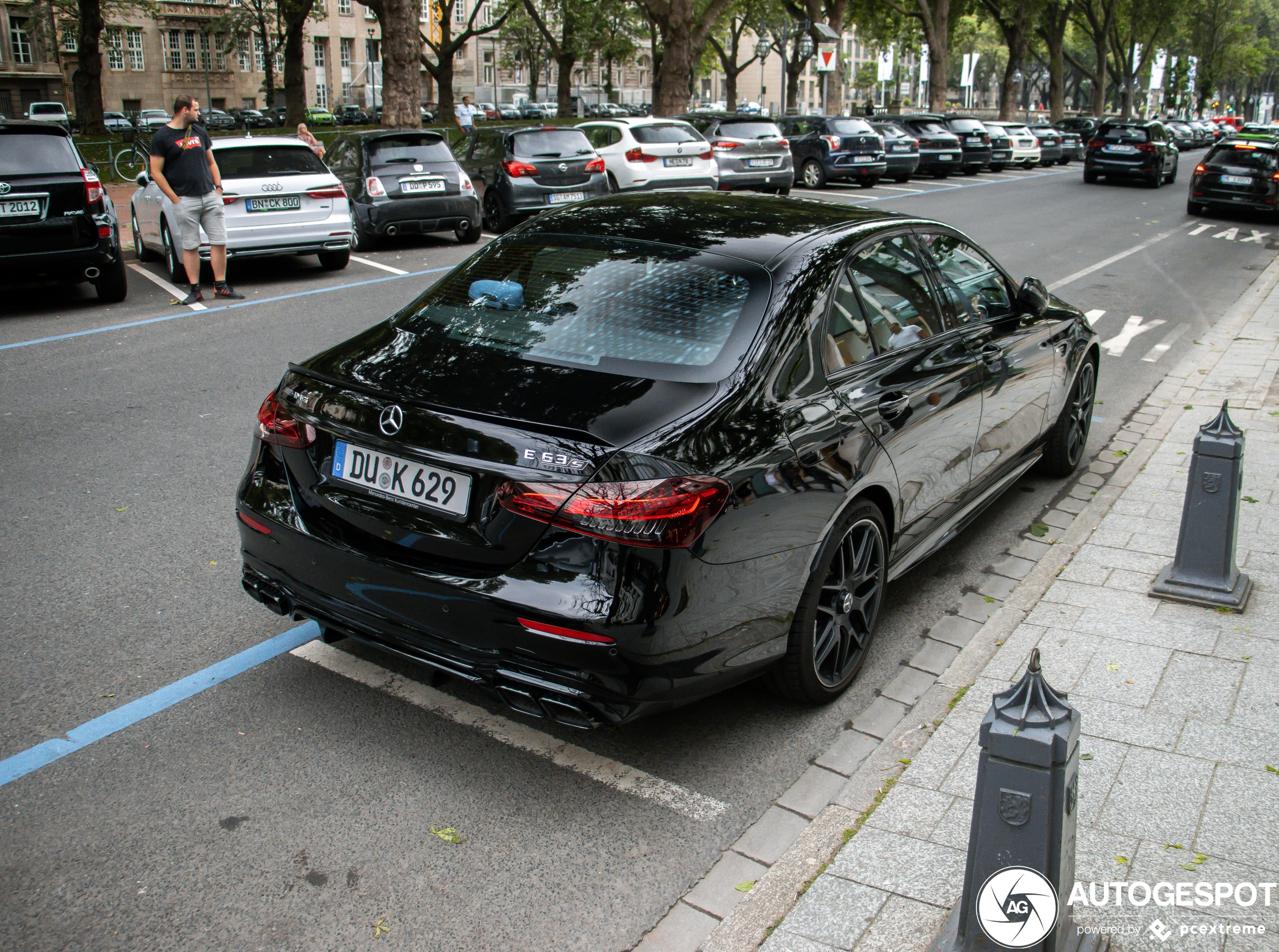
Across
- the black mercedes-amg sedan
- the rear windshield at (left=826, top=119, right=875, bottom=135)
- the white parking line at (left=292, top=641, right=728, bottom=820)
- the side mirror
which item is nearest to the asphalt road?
the white parking line at (left=292, top=641, right=728, bottom=820)

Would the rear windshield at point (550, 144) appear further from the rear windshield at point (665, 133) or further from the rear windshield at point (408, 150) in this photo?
the rear windshield at point (665, 133)

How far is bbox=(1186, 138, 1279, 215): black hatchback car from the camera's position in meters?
21.7

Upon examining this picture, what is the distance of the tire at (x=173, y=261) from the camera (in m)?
12.2

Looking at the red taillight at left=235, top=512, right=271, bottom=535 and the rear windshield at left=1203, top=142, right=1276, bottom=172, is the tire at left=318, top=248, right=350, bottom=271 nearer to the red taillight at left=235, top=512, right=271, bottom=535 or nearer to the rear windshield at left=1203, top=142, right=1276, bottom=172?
the red taillight at left=235, top=512, right=271, bottom=535

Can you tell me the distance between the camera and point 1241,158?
21875mm

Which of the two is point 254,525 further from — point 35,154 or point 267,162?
point 267,162

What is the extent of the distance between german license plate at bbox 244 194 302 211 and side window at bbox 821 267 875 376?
9.59 m

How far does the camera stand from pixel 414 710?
3.77 meters

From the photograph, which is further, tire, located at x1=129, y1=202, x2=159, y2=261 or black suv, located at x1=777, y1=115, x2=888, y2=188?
black suv, located at x1=777, y1=115, x2=888, y2=188

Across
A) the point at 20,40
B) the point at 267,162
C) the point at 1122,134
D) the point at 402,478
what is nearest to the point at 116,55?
the point at 20,40

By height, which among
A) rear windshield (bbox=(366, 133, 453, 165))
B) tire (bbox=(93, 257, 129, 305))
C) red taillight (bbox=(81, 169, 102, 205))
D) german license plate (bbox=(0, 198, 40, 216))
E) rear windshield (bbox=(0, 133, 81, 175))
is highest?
rear windshield (bbox=(366, 133, 453, 165))

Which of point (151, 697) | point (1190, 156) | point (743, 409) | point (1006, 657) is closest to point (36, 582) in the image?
point (151, 697)

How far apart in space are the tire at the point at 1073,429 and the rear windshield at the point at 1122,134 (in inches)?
1028

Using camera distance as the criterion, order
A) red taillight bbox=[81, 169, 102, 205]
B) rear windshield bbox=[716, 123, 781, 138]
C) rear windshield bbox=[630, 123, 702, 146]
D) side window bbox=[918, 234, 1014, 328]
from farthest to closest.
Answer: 1. rear windshield bbox=[716, 123, 781, 138]
2. rear windshield bbox=[630, 123, 702, 146]
3. red taillight bbox=[81, 169, 102, 205]
4. side window bbox=[918, 234, 1014, 328]
